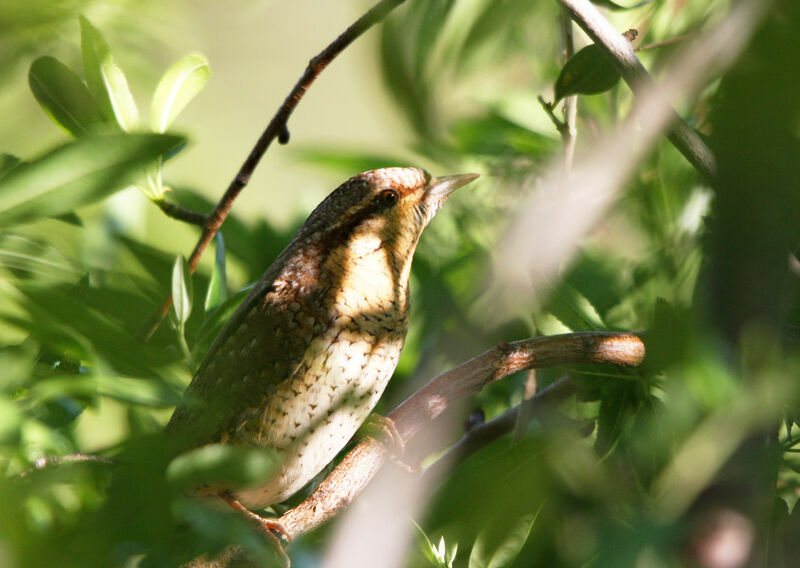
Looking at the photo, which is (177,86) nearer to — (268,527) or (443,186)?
(443,186)

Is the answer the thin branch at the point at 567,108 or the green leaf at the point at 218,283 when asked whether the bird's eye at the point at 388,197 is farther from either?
the thin branch at the point at 567,108

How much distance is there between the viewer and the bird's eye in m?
1.52

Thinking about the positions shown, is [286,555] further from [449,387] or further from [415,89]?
[415,89]

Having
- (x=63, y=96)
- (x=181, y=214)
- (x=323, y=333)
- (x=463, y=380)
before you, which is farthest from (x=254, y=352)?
(x=63, y=96)

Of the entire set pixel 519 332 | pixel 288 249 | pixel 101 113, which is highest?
pixel 101 113

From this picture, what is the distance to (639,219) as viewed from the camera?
1.00m

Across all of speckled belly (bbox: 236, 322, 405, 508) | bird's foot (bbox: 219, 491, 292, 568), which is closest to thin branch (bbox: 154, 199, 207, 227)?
speckled belly (bbox: 236, 322, 405, 508)

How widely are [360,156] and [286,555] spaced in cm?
86

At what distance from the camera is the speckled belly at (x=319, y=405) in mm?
1261

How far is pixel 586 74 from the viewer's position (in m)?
0.91

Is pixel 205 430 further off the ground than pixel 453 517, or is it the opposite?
pixel 205 430

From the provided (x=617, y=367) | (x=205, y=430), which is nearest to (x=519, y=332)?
(x=617, y=367)

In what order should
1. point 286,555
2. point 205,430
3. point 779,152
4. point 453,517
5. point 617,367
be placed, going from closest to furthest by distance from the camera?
point 779,152 → point 205,430 → point 453,517 → point 286,555 → point 617,367

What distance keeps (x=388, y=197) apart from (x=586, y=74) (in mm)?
663
